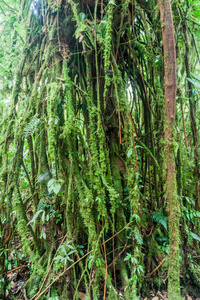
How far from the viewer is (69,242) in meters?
1.47

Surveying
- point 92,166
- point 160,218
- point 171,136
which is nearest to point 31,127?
point 92,166

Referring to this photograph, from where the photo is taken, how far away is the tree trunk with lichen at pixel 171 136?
113 cm

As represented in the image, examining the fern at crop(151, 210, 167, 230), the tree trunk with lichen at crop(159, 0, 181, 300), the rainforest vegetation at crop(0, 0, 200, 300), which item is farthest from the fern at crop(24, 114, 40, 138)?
the fern at crop(151, 210, 167, 230)

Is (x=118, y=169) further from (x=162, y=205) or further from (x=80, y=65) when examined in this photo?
(x=80, y=65)

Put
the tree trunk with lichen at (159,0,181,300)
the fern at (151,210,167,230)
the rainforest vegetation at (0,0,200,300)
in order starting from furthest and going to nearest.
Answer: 1. the fern at (151,210,167,230)
2. the rainforest vegetation at (0,0,200,300)
3. the tree trunk with lichen at (159,0,181,300)

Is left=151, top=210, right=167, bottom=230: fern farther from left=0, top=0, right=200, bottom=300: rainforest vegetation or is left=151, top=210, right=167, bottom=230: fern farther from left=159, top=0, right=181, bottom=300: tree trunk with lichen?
left=159, top=0, right=181, bottom=300: tree trunk with lichen

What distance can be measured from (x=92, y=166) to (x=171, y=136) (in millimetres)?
636

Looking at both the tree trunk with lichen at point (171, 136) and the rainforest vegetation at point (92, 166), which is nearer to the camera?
the tree trunk with lichen at point (171, 136)

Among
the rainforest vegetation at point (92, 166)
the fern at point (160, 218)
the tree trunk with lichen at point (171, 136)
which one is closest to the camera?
the tree trunk with lichen at point (171, 136)

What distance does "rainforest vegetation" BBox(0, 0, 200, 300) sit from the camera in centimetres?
143

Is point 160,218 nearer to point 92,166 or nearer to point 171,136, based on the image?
point 92,166

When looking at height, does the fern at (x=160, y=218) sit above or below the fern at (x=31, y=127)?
below

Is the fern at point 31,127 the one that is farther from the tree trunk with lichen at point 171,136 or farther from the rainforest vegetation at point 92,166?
the tree trunk with lichen at point 171,136

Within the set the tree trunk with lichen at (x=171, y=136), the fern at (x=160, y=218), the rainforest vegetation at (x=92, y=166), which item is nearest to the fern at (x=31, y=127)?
the rainforest vegetation at (x=92, y=166)
